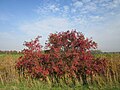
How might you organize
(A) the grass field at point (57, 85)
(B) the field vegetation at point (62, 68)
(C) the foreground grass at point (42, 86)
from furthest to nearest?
(B) the field vegetation at point (62, 68)
(A) the grass field at point (57, 85)
(C) the foreground grass at point (42, 86)

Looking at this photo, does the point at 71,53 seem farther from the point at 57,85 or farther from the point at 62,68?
the point at 57,85

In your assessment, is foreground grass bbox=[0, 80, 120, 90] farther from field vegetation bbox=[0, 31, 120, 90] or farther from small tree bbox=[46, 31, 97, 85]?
small tree bbox=[46, 31, 97, 85]

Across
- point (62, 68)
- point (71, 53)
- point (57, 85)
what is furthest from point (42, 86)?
point (71, 53)

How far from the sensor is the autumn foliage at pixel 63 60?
38.0ft

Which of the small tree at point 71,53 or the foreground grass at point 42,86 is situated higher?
the small tree at point 71,53

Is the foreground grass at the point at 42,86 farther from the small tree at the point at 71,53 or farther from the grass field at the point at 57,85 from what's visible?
the small tree at the point at 71,53

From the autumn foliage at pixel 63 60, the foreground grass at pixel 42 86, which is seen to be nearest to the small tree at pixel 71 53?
the autumn foliage at pixel 63 60

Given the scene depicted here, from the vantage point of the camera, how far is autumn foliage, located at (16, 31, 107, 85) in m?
11.6

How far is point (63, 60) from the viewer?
39.0 ft

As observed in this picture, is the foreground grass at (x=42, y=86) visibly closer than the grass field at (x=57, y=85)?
Yes

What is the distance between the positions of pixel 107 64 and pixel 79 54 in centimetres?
161

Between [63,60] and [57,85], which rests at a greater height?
[63,60]

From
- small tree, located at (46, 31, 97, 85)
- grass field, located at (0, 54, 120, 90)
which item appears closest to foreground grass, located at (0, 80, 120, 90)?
grass field, located at (0, 54, 120, 90)

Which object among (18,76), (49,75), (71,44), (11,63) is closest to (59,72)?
(49,75)
